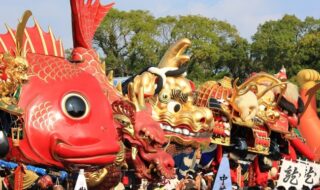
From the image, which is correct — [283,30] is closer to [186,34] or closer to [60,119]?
[186,34]

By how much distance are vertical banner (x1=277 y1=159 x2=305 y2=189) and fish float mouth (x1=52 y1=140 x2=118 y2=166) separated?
535 centimetres

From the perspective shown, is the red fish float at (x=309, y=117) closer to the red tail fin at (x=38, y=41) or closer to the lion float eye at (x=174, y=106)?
the lion float eye at (x=174, y=106)

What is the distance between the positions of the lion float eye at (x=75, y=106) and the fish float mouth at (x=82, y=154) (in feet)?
0.90

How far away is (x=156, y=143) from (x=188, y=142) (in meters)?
1.07

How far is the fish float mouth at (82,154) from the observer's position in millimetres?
5812

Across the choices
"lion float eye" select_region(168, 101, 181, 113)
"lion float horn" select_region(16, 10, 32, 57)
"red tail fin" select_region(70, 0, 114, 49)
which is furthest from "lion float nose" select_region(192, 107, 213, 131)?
"lion float horn" select_region(16, 10, 32, 57)

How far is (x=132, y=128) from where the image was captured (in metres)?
6.95

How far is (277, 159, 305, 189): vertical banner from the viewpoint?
10.9 metres

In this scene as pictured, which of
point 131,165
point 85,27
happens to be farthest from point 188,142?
point 85,27

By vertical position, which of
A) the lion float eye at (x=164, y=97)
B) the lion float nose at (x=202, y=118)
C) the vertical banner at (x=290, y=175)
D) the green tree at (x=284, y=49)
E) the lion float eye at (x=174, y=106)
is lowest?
the vertical banner at (x=290, y=175)

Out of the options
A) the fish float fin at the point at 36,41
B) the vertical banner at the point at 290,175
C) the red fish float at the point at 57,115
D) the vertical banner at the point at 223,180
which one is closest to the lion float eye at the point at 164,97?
the vertical banner at the point at 223,180

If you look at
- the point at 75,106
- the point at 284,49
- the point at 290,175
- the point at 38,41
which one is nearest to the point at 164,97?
the point at 38,41

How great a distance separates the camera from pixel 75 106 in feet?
19.7

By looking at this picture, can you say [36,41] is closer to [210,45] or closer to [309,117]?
[309,117]
